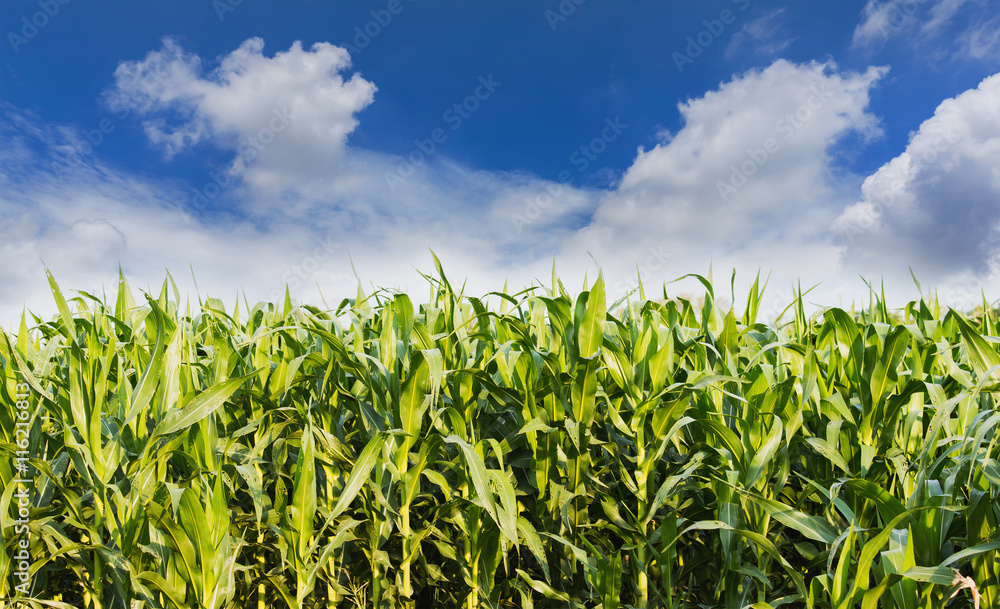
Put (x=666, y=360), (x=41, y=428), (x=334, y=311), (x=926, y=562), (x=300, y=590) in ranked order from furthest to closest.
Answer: (x=334, y=311) < (x=41, y=428) < (x=666, y=360) < (x=300, y=590) < (x=926, y=562)

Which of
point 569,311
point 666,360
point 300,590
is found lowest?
point 300,590

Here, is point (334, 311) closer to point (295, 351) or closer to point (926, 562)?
point (295, 351)

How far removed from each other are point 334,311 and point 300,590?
0.99 meters

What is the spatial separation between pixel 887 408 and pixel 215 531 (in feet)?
6.42

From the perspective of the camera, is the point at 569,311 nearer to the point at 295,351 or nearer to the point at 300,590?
the point at 295,351

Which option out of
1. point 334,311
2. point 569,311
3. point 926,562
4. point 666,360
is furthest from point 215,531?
point 926,562

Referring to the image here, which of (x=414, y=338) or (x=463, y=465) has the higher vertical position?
(x=414, y=338)

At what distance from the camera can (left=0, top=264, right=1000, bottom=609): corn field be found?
149 cm

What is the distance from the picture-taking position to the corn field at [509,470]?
1491mm

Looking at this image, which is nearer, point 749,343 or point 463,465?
point 463,465

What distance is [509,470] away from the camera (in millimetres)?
1748

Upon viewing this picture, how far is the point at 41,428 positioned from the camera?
1.93 metres

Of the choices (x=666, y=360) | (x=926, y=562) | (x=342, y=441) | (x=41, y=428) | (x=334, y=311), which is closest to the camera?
(x=926, y=562)

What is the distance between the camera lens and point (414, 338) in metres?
1.74
